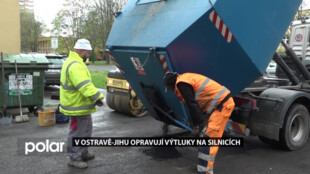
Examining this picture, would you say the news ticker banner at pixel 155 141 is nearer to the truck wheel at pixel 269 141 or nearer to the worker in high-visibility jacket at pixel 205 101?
the truck wheel at pixel 269 141

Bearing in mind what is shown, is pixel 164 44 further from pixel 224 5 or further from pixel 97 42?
pixel 97 42

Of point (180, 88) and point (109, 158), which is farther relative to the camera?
point (109, 158)

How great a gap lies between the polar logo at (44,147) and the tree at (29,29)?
49.3 m

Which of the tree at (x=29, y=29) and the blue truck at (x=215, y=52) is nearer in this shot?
the blue truck at (x=215, y=52)

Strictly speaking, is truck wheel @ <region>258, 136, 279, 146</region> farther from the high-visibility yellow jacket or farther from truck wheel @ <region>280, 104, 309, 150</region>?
the high-visibility yellow jacket

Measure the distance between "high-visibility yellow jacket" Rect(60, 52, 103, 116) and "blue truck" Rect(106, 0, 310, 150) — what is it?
623 millimetres

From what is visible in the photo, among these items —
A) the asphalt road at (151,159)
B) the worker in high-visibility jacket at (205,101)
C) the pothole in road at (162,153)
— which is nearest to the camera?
the worker in high-visibility jacket at (205,101)

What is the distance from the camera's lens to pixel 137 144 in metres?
5.32

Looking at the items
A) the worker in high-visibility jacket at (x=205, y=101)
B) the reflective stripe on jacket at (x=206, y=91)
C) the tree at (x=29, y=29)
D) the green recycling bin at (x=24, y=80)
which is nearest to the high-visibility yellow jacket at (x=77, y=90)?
the worker in high-visibility jacket at (x=205, y=101)

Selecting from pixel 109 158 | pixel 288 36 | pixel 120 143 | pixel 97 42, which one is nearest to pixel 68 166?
pixel 109 158

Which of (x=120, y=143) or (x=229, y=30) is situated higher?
(x=229, y=30)

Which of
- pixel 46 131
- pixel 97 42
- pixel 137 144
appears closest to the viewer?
pixel 137 144

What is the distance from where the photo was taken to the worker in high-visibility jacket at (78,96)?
401 cm

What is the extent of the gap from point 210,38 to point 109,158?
2.26 metres
